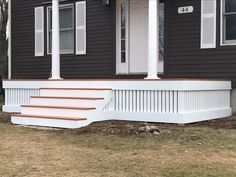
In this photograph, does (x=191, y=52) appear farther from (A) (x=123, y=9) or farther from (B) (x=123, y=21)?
(A) (x=123, y=9)

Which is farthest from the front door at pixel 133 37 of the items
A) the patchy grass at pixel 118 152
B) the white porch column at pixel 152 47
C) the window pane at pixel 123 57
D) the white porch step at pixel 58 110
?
the patchy grass at pixel 118 152

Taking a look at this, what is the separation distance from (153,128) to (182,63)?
145 inches

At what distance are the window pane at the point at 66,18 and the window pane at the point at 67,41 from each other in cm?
22

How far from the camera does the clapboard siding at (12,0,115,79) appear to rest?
12953mm

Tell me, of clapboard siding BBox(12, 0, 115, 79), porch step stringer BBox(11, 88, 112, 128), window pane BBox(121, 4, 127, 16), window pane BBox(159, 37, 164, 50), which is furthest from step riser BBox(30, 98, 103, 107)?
window pane BBox(121, 4, 127, 16)

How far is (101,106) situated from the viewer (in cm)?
962

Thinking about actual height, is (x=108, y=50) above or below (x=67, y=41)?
below

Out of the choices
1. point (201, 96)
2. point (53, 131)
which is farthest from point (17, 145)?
point (201, 96)

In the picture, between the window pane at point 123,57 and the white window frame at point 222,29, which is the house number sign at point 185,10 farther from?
the window pane at point 123,57

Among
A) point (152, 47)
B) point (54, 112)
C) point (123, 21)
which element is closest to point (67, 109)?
point (54, 112)

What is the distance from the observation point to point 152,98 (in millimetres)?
9383

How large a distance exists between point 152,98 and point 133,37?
358 centimetres

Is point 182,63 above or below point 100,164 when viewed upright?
above

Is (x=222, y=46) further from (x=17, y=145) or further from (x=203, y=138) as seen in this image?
(x=17, y=145)
